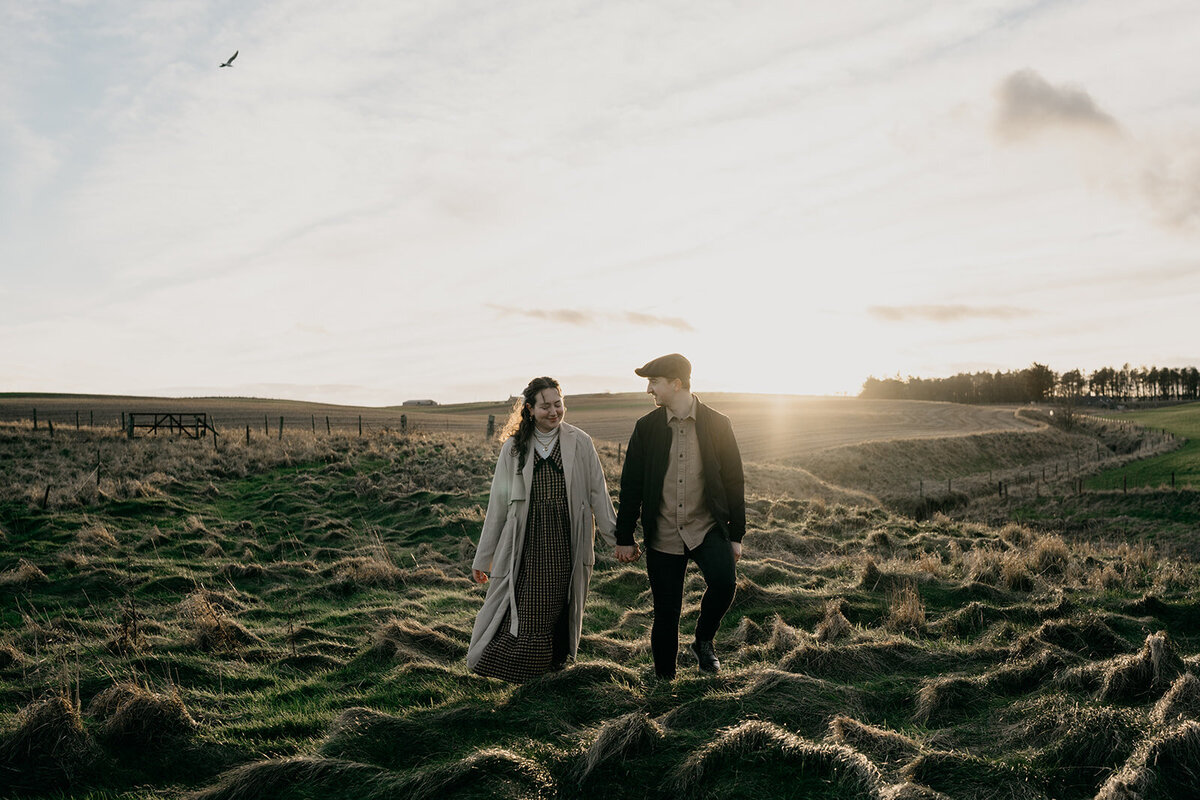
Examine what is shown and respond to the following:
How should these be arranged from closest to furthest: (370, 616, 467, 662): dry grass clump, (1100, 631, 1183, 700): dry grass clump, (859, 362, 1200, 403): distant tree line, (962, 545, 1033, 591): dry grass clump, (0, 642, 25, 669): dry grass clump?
(1100, 631, 1183, 700): dry grass clump → (0, 642, 25, 669): dry grass clump → (370, 616, 467, 662): dry grass clump → (962, 545, 1033, 591): dry grass clump → (859, 362, 1200, 403): distant tree line

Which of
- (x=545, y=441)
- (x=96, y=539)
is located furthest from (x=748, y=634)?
(x=96, y=539)

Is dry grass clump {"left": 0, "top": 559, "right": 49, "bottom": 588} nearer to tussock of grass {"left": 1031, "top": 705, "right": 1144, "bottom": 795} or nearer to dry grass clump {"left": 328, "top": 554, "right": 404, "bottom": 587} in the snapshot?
dry grass clump {"left": 328, "top": 554, "right": 404, "bottom": 587}

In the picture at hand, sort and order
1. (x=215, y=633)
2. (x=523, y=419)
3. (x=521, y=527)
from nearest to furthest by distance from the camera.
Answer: (x=521, y=527)
(x=523, y=419)
(x=215, y=633)

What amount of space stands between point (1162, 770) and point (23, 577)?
465 inches

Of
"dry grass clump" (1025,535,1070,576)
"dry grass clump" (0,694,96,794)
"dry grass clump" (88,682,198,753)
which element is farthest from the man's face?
"dry grass clump" (1025,535,1070,576)

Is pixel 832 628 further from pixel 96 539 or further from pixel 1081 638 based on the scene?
pixel 96 539

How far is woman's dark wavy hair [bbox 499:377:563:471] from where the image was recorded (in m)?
5.53

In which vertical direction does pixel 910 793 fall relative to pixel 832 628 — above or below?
above

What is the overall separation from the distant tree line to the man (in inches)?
4868

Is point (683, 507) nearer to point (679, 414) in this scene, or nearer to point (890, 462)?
point (679, 414)

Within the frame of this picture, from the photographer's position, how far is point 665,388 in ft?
16.9

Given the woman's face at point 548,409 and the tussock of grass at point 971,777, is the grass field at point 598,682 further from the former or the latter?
the woman's face at point 548,409

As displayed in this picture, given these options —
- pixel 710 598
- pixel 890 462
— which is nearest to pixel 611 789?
pixel 710 598

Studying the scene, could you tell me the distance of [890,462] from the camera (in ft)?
123
